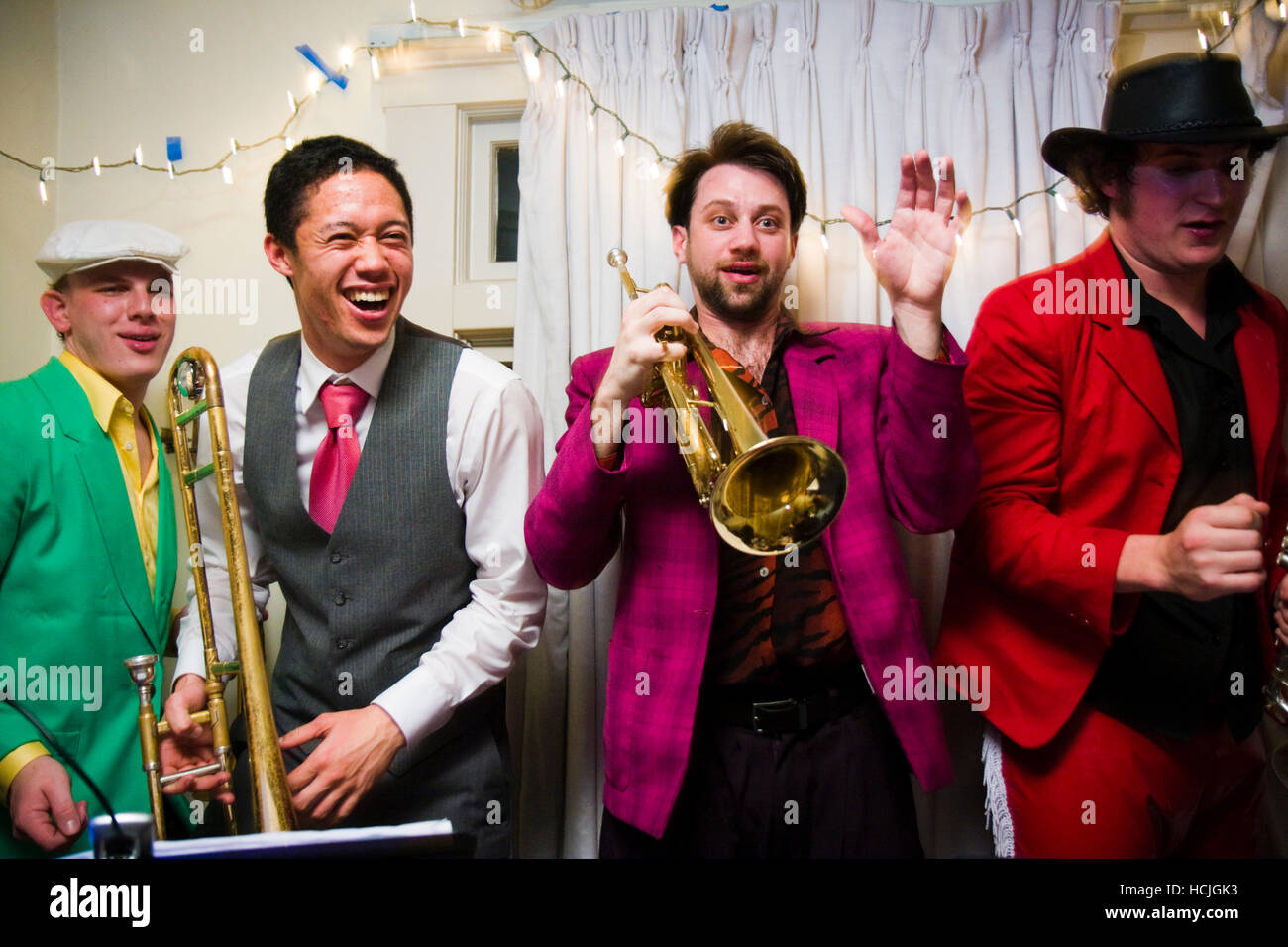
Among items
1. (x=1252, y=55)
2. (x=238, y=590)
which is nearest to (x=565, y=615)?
(x=238, y=590)

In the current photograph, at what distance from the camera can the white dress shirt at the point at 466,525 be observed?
156 cm

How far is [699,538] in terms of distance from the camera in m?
1.56

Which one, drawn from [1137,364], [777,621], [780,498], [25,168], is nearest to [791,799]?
[777,621]

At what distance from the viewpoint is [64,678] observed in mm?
1662

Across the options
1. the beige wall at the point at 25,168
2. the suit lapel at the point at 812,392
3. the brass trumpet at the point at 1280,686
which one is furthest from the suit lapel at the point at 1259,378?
the beige wall at the point at 25,168

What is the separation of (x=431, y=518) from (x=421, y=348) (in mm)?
350

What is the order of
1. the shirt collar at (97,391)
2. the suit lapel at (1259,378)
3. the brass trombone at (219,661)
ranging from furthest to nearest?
the shirt collar at (97,391), the suit lapel at (1259,378), the brass trombone at (219,661)

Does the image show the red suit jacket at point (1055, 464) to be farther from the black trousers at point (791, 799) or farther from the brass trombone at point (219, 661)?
the brass trombone at point (219, 661)

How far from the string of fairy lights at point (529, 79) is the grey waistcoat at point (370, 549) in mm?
702

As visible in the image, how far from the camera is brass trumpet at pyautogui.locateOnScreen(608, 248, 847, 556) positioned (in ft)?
4.59

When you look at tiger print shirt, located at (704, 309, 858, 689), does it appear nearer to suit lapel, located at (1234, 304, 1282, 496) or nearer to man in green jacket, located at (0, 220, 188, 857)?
suit lapel, located at (1234, 304, 1282, 496)

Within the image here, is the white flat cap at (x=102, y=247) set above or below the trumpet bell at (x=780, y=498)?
above

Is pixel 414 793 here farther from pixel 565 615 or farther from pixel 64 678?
pixel 64 678

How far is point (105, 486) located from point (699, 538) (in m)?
1.19
